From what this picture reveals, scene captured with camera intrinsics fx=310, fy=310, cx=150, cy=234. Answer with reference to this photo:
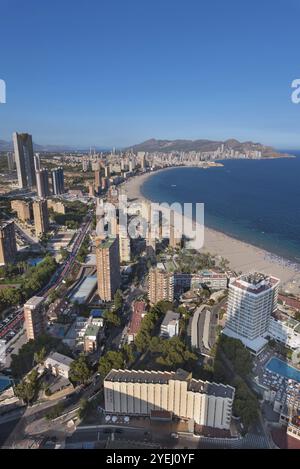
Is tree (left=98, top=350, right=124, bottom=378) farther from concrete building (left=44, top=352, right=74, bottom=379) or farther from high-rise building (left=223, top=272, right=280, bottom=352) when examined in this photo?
high-rise building (left=223, top=272, right=280, bottom=352)

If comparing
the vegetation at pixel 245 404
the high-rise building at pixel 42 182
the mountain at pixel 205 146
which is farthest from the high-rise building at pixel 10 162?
the mountain at pixel 205 146

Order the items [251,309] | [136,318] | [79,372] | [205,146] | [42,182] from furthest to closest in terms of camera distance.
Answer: [205,146]
[42,182]
[136,318]
[251,309]
[79,372]

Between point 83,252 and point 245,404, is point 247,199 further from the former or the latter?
point 245,404

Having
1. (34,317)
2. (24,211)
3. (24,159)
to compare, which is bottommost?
(34,317)

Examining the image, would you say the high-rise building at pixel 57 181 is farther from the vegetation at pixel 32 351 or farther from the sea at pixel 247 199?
the vegetation at pixel 32 351

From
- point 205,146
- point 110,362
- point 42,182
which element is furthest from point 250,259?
Result: point 205,146

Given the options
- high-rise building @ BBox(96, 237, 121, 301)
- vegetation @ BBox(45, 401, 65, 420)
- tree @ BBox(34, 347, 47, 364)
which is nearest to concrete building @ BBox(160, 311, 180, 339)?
high-rise building @ BBox(96, 237, 121, 301)

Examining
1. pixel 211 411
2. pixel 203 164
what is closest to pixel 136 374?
pixel 211 411

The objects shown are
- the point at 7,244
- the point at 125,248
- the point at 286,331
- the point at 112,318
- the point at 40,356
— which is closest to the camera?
the point at 40,356
